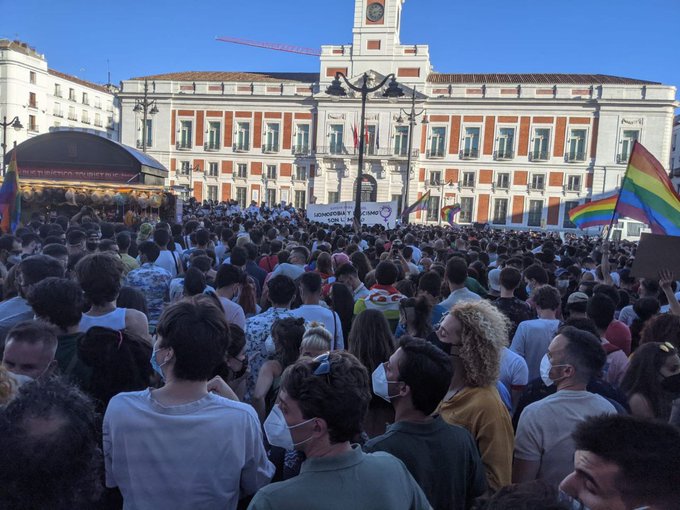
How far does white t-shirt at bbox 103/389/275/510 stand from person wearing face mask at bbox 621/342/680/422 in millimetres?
2117

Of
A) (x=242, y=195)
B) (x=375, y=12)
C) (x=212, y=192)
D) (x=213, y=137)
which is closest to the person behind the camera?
(x=375, y=12)

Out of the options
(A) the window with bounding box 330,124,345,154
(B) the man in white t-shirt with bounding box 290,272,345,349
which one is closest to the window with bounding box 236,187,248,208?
(A) the window with bounding box 330,124,345,154

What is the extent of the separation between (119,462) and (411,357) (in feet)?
3.77

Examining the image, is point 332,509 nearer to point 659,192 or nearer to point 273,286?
point 273,286

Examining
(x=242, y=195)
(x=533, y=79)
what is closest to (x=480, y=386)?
(x=242, y=195)

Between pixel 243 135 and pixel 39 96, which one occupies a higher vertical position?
pixel 39 96

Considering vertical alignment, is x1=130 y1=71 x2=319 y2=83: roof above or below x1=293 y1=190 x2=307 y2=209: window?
above

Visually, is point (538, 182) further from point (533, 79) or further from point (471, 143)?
point (533, 79)

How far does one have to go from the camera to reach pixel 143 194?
1574 centimetres

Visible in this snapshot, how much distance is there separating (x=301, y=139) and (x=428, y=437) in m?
42.3

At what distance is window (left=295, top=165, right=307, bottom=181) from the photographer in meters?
43.1

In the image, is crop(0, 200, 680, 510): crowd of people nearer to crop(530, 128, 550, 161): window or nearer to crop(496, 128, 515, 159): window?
crop(496, 128, 515, 159): window

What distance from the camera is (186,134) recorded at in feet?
146

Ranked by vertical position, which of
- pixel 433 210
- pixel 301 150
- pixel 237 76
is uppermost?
pixel 237 76
